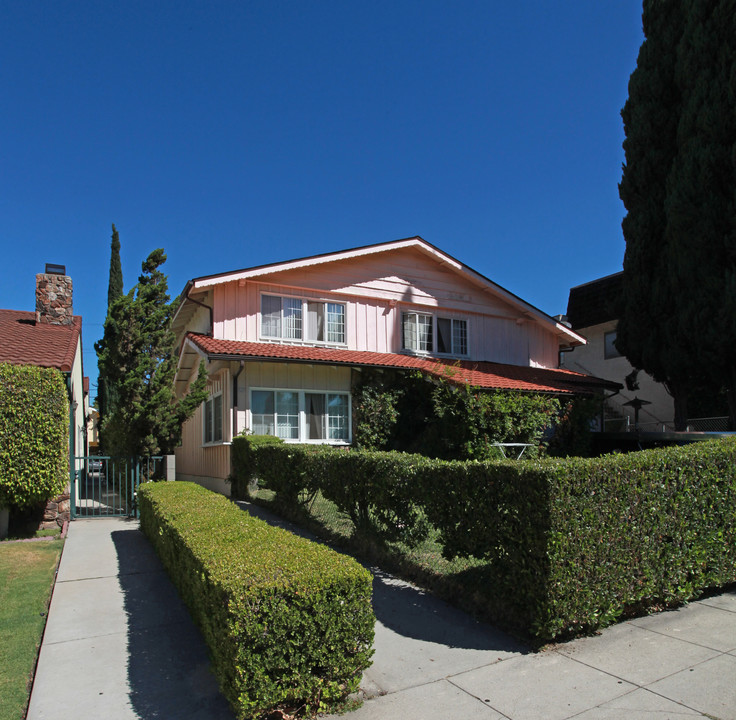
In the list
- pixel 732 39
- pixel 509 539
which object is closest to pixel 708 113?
pixel 732 39

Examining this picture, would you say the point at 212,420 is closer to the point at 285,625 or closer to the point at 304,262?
the point at 304,262

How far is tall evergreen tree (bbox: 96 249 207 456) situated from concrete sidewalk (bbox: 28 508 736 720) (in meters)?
5.87

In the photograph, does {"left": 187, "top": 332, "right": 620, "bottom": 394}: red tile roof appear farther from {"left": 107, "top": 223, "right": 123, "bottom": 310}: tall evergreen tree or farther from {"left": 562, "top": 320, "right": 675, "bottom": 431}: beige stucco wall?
{"left": 107, "top": 223, "right": 123, "bottom": 310}: tall evergreen tree

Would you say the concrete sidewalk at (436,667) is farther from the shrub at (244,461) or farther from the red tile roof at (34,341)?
the shrub at (244,461)

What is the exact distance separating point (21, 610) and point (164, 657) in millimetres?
2336

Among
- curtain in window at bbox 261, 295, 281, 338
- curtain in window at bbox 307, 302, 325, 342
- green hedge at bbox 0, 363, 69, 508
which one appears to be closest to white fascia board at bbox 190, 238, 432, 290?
curtain in window at bbox 261, 295, 281, 338

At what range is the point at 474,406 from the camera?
14.2 meters

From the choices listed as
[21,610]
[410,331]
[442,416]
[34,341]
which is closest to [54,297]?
[34,341]

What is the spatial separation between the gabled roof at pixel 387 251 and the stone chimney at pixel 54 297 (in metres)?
2.90

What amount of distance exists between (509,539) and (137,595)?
4487mm

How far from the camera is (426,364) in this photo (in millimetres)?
16453

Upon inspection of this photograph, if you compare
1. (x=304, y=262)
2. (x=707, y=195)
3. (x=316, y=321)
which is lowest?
(x=316, y=321)

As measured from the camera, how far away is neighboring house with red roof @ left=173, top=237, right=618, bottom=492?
14.8 m

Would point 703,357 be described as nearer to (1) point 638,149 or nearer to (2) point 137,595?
(1) point 638,149
